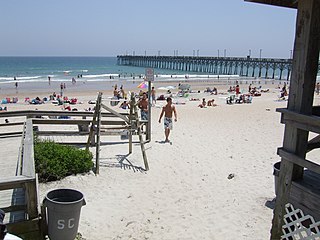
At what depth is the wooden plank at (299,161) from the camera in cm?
285

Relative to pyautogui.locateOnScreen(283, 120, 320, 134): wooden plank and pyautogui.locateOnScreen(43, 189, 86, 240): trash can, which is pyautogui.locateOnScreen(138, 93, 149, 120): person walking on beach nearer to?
pyautogui.locateOnScreen(43, 189, 86, 240): trash can

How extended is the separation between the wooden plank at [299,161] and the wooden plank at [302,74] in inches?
1.9

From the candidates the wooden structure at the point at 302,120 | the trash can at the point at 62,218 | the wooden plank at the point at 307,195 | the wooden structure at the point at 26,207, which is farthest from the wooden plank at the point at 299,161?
the wooden structure at the point at 26,207

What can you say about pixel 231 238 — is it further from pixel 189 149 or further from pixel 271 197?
pixel 189 149

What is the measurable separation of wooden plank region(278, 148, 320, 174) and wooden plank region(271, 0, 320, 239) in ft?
0.16

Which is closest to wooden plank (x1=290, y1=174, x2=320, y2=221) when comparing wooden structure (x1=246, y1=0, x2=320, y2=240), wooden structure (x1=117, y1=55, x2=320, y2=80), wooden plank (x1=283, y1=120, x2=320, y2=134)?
wooden structure (x1=246, y1=0, x2=320, y2=240)

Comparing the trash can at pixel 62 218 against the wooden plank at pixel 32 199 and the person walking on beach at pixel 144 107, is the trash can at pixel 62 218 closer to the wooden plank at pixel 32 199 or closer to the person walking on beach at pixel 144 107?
the wooden plank at pixel 32 199

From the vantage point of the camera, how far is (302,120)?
9.66ft

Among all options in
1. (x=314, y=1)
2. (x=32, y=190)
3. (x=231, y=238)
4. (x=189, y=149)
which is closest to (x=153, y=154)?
(x=189, y=149)

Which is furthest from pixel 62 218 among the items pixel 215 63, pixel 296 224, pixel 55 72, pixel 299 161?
pixel 215 63

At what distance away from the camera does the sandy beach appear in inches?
191

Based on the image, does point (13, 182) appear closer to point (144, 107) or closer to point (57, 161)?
point (57, 161)

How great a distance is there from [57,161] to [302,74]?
488 centimetres

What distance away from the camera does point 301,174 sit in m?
3.26
